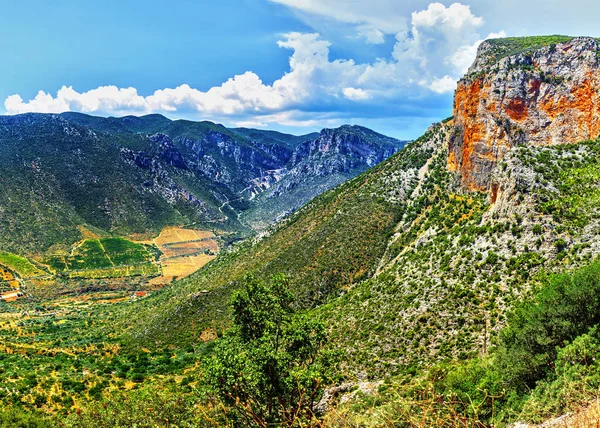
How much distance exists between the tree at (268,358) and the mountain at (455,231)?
10.3 metres

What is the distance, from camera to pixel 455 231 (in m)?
35.3

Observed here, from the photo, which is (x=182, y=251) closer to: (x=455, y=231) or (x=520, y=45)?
(x=520, y=45)

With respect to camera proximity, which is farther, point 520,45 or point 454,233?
point 520,45

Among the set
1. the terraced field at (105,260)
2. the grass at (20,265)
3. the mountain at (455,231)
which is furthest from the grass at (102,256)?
the mountain at (455,231)

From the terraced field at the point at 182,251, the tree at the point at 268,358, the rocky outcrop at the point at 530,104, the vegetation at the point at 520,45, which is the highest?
the vegetation at the point at 520,45

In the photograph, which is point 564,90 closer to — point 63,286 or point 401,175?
point 401,175

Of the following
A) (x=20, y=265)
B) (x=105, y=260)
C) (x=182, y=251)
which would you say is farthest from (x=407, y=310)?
(x=182, y=251)

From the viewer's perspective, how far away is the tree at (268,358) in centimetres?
1530

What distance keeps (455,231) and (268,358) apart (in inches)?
1018

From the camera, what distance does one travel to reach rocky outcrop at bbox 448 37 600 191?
44.4 metres

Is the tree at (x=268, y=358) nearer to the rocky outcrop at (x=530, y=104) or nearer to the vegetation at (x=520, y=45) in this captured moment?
the rocky outcrop at (x=530, y=104)

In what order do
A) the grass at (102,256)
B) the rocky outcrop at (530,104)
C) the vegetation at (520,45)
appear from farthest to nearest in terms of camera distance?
the grass at (102,256)
the vegetation at (520,45)
the rocky outcrop at (530,104)

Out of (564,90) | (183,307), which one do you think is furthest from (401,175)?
(183,307)

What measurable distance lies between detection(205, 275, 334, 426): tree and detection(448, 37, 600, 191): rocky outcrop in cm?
3509
